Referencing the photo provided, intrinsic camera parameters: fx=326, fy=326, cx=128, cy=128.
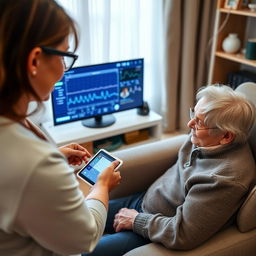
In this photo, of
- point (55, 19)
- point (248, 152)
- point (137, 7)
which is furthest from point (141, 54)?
point (55, 19)

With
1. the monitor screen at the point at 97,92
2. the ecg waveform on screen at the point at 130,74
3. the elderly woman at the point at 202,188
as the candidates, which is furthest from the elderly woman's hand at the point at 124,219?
the ecg waveform on screen at the point at 130,74

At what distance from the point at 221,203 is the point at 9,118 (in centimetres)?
77

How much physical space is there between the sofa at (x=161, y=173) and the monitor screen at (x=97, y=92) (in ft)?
2.37

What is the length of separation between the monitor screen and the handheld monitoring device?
0.89 m

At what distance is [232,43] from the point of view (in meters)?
2.42

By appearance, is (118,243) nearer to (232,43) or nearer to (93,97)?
(93,97)

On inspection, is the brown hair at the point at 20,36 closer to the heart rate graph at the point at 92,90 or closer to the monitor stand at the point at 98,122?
the heart rate graph at the point at 92,90

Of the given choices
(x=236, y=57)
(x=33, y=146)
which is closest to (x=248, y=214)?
(x=33, y=146)

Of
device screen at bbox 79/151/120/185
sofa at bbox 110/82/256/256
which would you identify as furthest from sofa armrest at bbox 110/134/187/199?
device screen at bbox 79/151/120/185

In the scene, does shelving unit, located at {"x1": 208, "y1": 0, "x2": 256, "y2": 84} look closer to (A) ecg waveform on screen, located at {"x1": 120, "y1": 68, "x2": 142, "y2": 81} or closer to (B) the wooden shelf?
(B) the wooden shelf

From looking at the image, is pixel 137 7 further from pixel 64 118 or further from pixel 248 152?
pixel 248 152

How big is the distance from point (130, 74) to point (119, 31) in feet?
1.39

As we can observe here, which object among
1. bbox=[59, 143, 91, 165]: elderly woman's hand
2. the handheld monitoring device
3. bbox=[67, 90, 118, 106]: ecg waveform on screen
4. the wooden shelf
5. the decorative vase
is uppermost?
the decorative vase

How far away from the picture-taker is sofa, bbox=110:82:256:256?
1.14 metres
